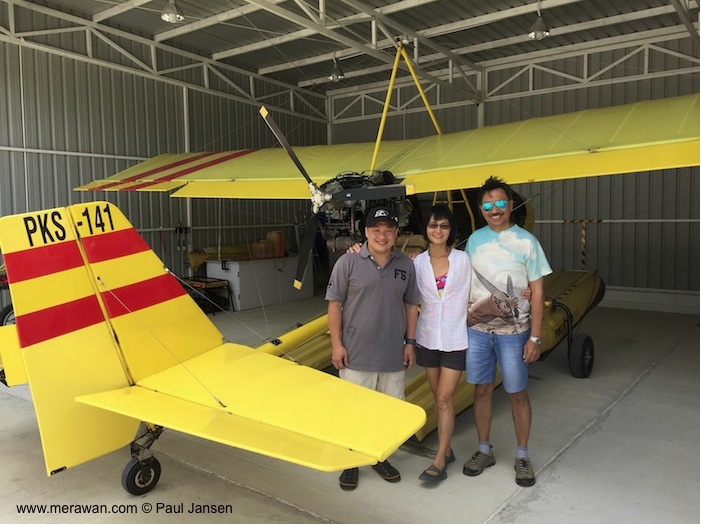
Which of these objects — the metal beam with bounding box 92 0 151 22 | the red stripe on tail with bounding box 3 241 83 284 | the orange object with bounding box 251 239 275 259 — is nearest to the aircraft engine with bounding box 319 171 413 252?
the red stripe on tail with bounding box 3 241 83 284

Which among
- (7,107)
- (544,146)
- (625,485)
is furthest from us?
(7,107)

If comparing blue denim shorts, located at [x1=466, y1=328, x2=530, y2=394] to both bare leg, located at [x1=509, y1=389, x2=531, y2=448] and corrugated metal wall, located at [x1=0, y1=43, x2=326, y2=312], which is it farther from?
corrugated metal wall, located at [x1=0, y1=43, x2=326, y2=312]

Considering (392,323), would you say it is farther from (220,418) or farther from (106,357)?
(106,357)

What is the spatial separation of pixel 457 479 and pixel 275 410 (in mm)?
1570

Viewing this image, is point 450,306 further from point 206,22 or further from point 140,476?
point 206,22

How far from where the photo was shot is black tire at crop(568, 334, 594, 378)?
544 cm

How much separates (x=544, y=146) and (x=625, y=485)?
263 centimetres

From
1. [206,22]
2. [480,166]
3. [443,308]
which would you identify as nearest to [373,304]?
[443,308]

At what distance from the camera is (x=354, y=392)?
2.33m

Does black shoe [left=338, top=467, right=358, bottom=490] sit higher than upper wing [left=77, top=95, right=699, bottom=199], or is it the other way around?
upper wing [left=77, top=95, right=699, bottom=199]

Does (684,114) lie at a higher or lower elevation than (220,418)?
higher

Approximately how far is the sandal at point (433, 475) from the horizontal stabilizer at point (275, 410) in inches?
43.6

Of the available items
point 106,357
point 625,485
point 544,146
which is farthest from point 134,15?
point 625,485

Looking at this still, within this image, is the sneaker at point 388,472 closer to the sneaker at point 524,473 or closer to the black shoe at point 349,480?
the black shoe at point 349,480
